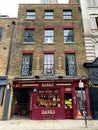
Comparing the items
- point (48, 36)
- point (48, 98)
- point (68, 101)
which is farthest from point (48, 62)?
point (68, 101)

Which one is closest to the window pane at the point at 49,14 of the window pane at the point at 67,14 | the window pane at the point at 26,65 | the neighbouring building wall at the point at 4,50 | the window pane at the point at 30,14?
the window pane at the point at 67,14

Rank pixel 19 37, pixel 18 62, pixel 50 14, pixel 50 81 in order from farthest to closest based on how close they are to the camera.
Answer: pixel 50 14, pixel 19 37, pixel 18 62, pixel 50 81

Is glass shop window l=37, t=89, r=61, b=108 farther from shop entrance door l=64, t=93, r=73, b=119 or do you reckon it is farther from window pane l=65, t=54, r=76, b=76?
window pane l=65, t=54, r=76, b=76

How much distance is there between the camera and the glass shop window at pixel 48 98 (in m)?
14.3

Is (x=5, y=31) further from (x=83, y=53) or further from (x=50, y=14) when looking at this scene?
(x=83, y=53)

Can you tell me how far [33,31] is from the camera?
17281 millimetres

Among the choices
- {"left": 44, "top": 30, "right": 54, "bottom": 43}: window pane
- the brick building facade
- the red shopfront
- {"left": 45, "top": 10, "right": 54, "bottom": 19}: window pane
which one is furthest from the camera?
{"left": 45, "top": 10, "right": 54, "bottom": 19}: window pane

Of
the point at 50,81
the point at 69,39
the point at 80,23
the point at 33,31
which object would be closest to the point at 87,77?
the point at 50,81

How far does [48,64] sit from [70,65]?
241cm

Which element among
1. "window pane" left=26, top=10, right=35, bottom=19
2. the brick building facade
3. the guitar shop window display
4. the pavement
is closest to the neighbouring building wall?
the brick building facade

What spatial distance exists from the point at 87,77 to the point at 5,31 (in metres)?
10.8

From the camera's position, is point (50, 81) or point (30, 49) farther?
point (30, 49)

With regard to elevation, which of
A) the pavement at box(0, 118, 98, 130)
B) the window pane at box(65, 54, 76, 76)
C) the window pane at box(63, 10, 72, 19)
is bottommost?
the pavement at box(0, 118, 98, 130)

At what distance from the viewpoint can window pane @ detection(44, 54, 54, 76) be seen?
15.4m
